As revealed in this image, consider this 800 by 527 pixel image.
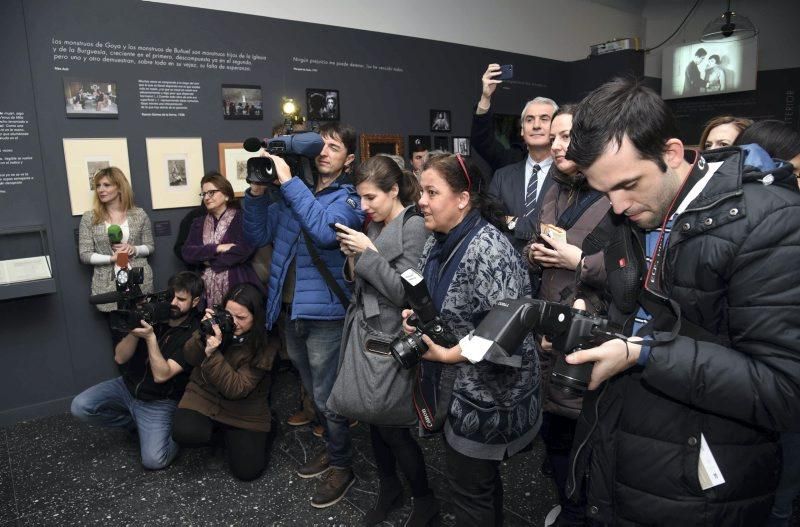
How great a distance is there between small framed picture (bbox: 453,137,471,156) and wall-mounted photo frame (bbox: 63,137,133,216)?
10.4ft

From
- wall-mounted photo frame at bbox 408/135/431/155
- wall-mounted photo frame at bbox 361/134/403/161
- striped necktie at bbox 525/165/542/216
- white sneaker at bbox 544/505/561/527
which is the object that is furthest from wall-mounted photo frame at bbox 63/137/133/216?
white sneaker at bbox 544/505/561/527

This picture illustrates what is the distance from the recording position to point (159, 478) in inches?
116

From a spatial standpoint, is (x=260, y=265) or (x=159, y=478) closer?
(x=159, y=478)

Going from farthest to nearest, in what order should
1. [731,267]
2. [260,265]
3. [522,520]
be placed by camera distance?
[260,265] < [522,520] < [731,267]

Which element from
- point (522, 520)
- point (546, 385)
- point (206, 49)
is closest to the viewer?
point (546, 385)

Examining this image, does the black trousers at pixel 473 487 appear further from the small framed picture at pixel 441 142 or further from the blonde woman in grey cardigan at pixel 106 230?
the small framed picture at pixel 441 142

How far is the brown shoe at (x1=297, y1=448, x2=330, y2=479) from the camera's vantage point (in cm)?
292

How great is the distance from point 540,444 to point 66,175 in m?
3.64

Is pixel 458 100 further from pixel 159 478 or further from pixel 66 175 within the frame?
pixel 159 478

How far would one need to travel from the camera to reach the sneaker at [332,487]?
2639 millimetres

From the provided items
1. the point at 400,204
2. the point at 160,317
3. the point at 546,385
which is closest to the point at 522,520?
the point at 546,385

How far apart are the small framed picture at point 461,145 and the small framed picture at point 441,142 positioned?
101 mm

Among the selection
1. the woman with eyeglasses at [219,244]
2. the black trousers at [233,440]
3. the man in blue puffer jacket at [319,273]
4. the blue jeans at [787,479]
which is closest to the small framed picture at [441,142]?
the woman with eyeglasses at [219,244]

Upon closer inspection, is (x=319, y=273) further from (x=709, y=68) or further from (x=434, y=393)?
(x=709, y=68)
